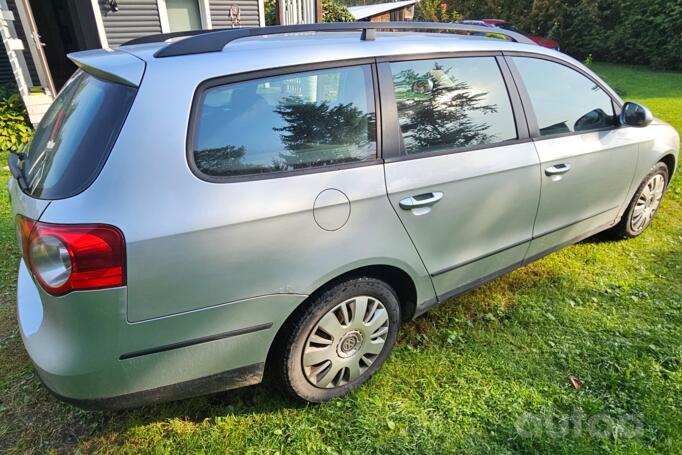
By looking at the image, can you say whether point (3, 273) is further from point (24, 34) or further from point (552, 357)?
point (24, 34)

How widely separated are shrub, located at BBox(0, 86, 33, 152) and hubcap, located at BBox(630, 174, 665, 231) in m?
7.53

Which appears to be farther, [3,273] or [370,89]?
[3,273]

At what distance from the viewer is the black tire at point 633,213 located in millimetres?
3541

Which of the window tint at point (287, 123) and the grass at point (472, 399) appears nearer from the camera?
the window tint at point (287, 123)

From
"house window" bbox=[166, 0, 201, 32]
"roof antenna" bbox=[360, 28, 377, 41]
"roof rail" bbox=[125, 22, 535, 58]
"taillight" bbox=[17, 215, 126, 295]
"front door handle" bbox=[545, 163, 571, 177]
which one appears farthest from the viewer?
"house window" bbox=[166, 0, 201, 32]

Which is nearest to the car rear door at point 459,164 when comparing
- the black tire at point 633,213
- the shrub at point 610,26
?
the black tire at point 633,213

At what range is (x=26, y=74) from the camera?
693 centimetres

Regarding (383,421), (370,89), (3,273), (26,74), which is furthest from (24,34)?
(383,421)

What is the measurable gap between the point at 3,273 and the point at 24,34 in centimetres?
601

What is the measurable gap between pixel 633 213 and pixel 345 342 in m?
2.86

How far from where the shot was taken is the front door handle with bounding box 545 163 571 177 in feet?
8.68

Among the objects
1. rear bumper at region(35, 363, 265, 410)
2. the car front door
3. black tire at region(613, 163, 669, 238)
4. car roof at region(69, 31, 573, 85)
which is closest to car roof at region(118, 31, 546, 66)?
car roof at region(69, 31, 573, 85)

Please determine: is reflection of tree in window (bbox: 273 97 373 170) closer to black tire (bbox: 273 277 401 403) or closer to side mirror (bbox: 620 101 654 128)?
black tire (bbox: 273 277 401 403)

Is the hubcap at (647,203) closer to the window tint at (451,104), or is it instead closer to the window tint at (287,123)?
the window tint at (451,104)
